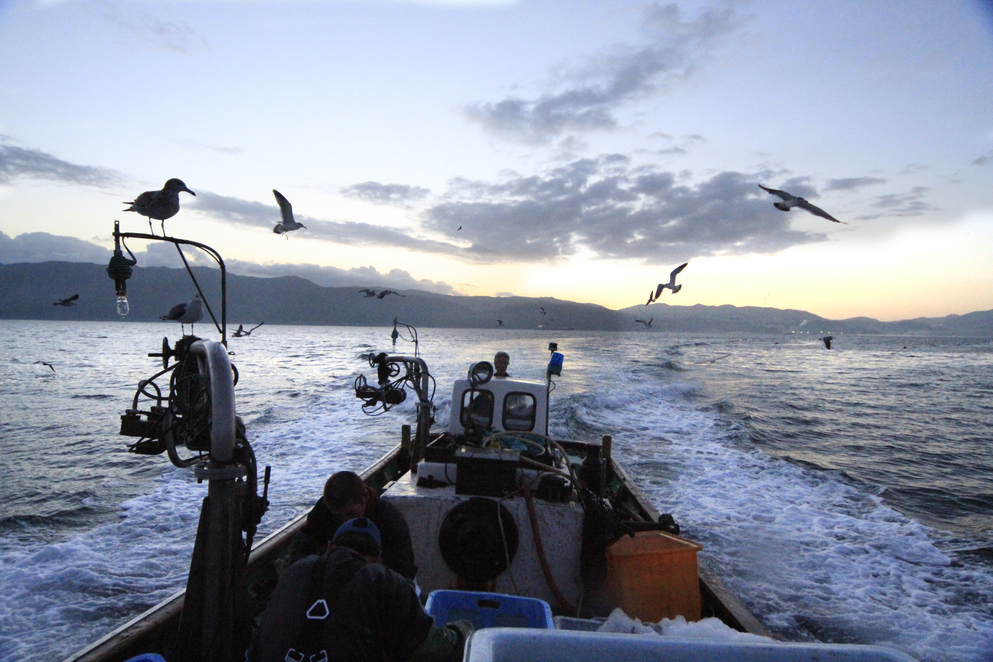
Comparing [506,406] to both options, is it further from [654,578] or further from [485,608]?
[485,608]

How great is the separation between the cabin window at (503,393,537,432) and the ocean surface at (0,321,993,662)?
12.5ft

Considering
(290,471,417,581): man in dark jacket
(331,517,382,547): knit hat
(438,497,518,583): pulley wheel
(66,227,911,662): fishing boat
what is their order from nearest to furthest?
(331,517,382,547): knit hat < (66,227,911,662): fishing boat < (290,471,417,581): man in dark jacket < (438,497,518,583): pulley wheel

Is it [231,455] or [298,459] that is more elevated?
[231,455]

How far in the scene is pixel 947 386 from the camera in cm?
3209

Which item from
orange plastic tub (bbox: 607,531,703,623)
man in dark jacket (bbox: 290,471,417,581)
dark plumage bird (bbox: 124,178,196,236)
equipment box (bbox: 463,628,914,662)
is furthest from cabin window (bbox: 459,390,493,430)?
equipment box (bbox: 463,628,914,662)

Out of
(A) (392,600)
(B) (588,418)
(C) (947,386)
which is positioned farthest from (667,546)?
(C) (947,386)

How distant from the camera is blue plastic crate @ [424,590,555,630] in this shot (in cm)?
356

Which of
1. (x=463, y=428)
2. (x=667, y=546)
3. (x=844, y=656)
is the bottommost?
(x=667, y=546)

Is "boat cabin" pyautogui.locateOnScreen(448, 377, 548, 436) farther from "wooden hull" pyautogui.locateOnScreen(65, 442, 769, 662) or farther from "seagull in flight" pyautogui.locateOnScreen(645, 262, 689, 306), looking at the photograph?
"seagull in flight" pyautogui.locateOnScreen(645, 262, 689, 306)

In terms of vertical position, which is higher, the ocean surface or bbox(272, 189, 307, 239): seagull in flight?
bbox(272, 189, 307, 239): seagull in flight

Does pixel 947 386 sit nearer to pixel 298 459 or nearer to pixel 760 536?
pixel 760 536

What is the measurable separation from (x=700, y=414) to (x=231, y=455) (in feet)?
64.4

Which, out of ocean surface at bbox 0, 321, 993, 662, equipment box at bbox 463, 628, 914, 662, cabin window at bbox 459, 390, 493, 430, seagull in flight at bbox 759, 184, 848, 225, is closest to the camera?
equipment box at bbox 463, 628, 914, 662

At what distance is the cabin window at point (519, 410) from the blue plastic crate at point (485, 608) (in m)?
2.85
